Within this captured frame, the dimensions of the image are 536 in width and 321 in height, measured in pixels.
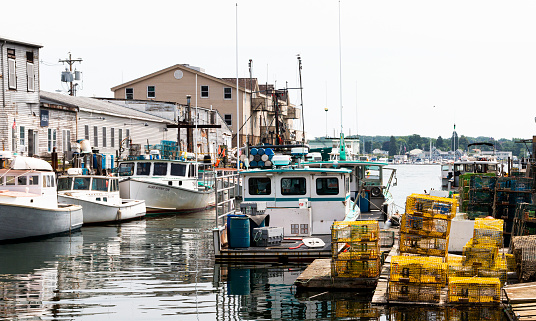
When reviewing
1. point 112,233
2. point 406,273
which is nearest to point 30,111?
point 112,233

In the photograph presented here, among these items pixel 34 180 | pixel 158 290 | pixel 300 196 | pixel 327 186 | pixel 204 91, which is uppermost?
pixel 204 91

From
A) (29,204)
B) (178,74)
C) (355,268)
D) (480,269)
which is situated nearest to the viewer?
(480,269)

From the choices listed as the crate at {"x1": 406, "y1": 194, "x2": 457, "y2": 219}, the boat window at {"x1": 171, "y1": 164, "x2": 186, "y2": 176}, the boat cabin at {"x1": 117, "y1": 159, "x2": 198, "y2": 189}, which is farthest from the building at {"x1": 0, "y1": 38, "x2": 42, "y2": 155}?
the crate at {"x1": 406, "y1": 194, "x2": 457, "y2": 219}

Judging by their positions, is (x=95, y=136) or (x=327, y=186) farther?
(x=95, y=136)

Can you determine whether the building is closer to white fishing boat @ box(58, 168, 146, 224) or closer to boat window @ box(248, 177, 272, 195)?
white fishing boat @ box(58, 168, 146, 224)

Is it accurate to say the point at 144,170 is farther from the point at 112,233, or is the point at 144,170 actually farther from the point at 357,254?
the point at 357,254

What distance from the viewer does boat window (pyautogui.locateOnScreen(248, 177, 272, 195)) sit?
2111 cm

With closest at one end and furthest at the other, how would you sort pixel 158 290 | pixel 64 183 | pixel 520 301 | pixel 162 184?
pixel 520 301 < pixel 158 290 < pixel 64 183 < pixel 162 184

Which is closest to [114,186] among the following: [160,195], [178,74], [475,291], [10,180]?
[160,195]

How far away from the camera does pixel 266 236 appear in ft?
63.8

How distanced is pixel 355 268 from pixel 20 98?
86.0 ft

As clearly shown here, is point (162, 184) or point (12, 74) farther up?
point (12, 74)

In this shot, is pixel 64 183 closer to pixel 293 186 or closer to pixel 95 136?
pixel 95 136

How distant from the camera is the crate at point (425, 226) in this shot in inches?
600
